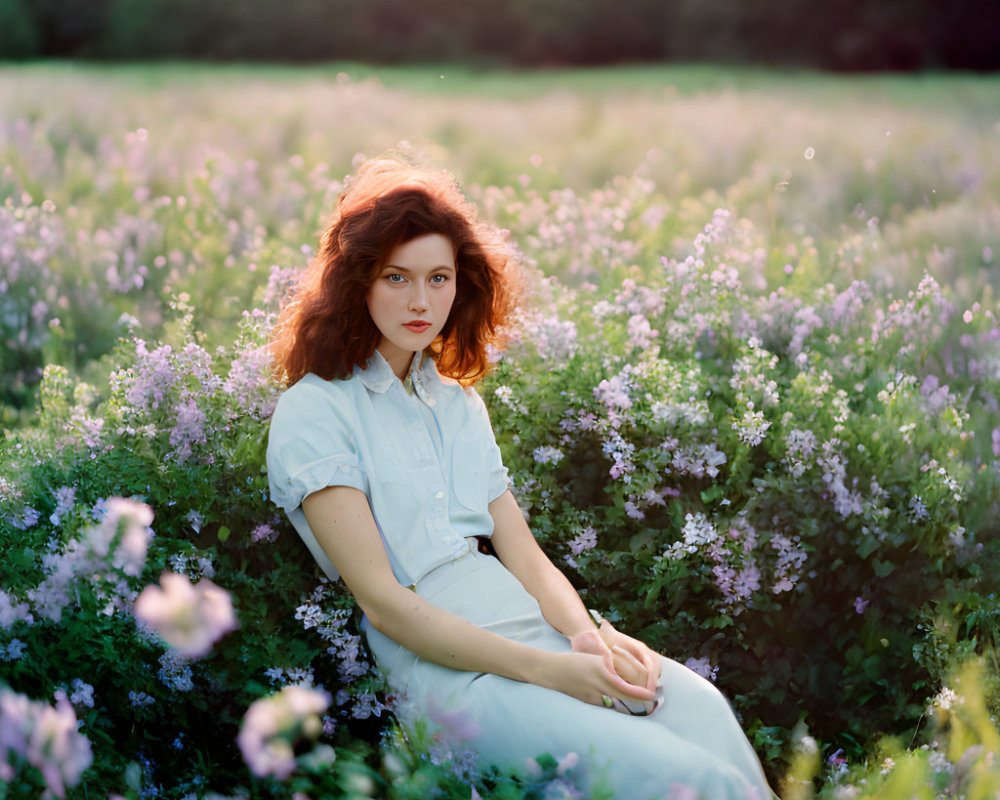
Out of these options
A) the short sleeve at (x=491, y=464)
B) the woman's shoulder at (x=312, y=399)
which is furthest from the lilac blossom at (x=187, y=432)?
the short sleeve at (x=491, y=464)

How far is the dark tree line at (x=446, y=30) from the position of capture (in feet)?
90.8

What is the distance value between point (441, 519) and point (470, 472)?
192 mm

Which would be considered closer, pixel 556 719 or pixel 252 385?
pixel 556 719

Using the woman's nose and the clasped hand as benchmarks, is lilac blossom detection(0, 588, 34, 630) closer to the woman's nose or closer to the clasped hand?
the woman's nose

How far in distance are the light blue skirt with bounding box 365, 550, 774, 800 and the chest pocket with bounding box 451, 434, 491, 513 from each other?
8.6 inches

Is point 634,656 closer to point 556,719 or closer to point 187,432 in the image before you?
point 556,719

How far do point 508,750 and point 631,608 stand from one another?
3.68 feet

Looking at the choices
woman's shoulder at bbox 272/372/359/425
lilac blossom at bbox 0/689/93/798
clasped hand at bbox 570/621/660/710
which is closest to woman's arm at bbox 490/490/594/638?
clasped hand at bbox 570/621/660/710

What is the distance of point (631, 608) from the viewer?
340 cm

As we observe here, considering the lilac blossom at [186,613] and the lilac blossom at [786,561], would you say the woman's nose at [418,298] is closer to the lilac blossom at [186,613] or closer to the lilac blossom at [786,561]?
the lilac blossom at [186,613]

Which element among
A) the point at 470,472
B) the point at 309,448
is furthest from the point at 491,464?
the point at 309,448

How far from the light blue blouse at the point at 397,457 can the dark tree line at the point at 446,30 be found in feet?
87.2

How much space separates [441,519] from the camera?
2.73m

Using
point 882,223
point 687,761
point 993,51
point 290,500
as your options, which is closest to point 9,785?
point 290,500
